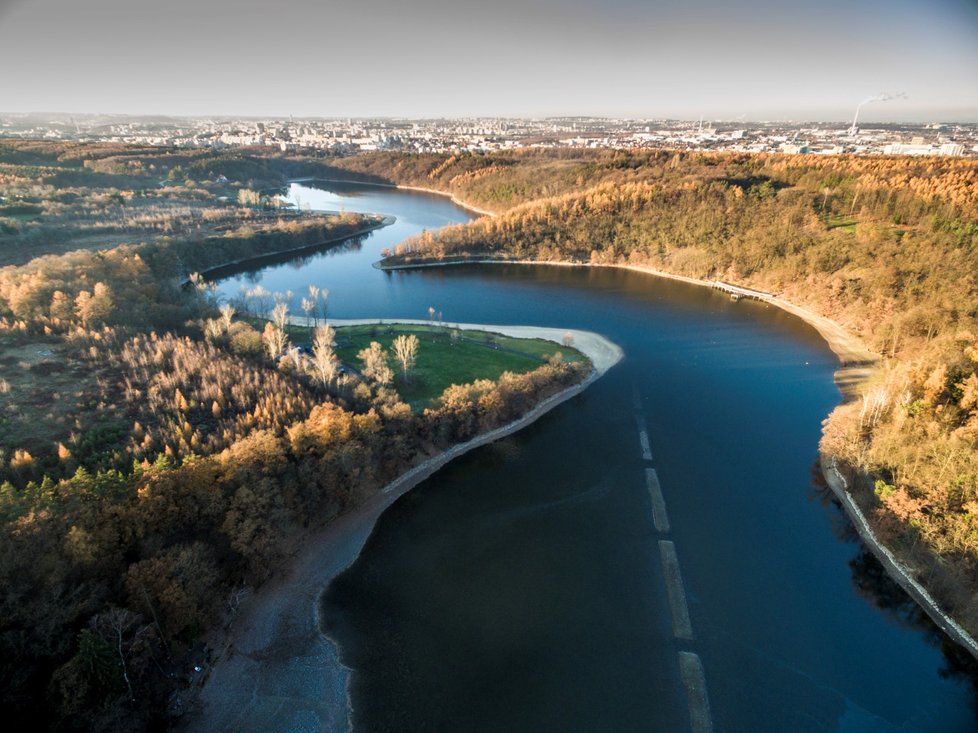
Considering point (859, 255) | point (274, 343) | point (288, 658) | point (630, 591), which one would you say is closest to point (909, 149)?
point (859, 255)

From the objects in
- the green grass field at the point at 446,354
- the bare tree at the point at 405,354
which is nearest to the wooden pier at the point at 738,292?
the green grass field at the point at 446,354

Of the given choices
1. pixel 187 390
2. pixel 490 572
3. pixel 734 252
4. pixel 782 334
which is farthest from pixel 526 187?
pixel 490 572

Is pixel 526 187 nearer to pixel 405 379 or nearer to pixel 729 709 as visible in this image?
pixel 405 379

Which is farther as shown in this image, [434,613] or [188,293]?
[188,293]

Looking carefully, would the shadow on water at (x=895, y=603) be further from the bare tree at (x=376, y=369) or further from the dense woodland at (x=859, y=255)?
the bare tree at (x=376, y=369)

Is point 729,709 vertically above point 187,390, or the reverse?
point 187,390

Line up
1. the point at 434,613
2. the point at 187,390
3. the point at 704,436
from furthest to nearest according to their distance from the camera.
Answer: the point at 704,436 < the point at 187,390 < the point at 434,613

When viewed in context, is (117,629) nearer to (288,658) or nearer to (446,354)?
(288,658)
